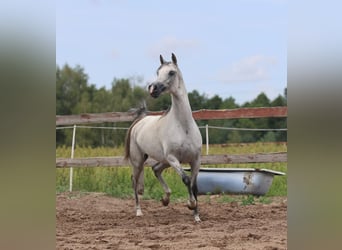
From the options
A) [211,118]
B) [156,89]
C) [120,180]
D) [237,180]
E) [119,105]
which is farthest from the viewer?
[119,105]

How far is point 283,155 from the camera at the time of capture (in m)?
4.68

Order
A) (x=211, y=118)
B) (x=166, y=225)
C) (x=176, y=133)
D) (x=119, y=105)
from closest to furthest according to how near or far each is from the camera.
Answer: (x=166, y=225), (x=176, y=133), (x=211, y=118), (x=119, y=105)

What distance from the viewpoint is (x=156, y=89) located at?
11.9ft

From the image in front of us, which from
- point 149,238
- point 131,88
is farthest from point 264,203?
point 131,88

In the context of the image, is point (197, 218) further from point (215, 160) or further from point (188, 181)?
point (215, 160)

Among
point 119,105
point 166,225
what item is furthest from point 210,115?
point 119,105

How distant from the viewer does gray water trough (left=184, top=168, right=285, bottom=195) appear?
15.6 ft

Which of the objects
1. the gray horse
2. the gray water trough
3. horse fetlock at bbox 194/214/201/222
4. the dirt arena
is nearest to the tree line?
the gray water trough

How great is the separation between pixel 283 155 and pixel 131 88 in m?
8.76

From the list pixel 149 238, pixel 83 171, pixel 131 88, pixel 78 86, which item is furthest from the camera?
pixel 78 86

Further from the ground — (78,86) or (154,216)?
(78,86)

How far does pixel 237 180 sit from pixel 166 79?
5.23ft
